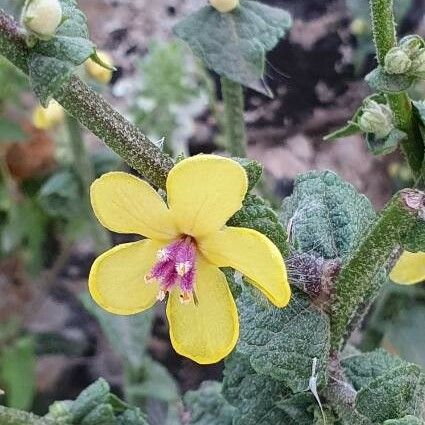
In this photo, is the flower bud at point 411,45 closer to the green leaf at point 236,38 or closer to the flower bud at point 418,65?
the flower bud at point 418,65

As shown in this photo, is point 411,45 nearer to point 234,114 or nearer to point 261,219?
point 261,219

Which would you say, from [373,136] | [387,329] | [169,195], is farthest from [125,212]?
[387,329]

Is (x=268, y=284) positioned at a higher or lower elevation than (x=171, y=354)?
higher

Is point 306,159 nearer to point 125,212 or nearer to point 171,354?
point 171,354

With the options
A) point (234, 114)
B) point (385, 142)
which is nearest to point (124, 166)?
point (234, 114)

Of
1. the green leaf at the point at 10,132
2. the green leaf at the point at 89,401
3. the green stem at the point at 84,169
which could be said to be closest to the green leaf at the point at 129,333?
the green stem at the point at 84,169

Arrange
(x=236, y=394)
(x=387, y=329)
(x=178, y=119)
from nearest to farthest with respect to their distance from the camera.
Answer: (x=236, y=394)
(x=387, y=329)
(x=178, y=119)
